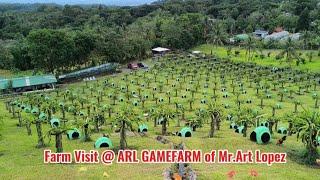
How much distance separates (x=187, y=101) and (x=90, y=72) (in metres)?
38.3

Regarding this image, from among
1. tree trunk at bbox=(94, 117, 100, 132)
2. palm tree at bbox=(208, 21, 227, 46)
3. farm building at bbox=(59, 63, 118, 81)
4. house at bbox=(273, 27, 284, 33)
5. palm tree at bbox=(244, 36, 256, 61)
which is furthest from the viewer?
house at bbox=(273, 27, 284, 33)

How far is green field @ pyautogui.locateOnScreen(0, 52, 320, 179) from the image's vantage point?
1284 inches

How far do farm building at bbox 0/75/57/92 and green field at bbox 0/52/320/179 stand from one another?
188 inches

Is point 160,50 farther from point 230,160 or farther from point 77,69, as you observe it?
point 230,160

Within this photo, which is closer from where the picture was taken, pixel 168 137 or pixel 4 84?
pixel 168 137

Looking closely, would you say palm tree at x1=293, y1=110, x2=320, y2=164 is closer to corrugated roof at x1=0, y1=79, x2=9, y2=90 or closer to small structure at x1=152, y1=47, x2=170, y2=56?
corrugated roof at x1=0, y1=79, x2=9, y2=90

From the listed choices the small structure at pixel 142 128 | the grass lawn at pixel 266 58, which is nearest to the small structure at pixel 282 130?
the small structure at pixel 142 128

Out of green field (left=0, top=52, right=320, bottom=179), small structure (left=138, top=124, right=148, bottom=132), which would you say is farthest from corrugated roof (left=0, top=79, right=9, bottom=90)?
small structure (left=138, top=124, right=148, bottom=132)

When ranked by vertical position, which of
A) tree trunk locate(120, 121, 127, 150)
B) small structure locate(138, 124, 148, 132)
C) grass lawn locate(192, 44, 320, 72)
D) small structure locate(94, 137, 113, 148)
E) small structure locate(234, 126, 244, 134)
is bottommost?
grass lawn locate(192, 44, 320, 72)

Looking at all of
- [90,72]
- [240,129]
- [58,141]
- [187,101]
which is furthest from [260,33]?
[58,141]

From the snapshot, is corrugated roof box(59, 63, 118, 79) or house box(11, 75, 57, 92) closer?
house box(11, 75, 57, 92)

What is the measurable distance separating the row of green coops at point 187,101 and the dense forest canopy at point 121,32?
11.8 meters

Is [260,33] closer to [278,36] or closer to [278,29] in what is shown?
[278,29]

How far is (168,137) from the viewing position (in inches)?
1858
